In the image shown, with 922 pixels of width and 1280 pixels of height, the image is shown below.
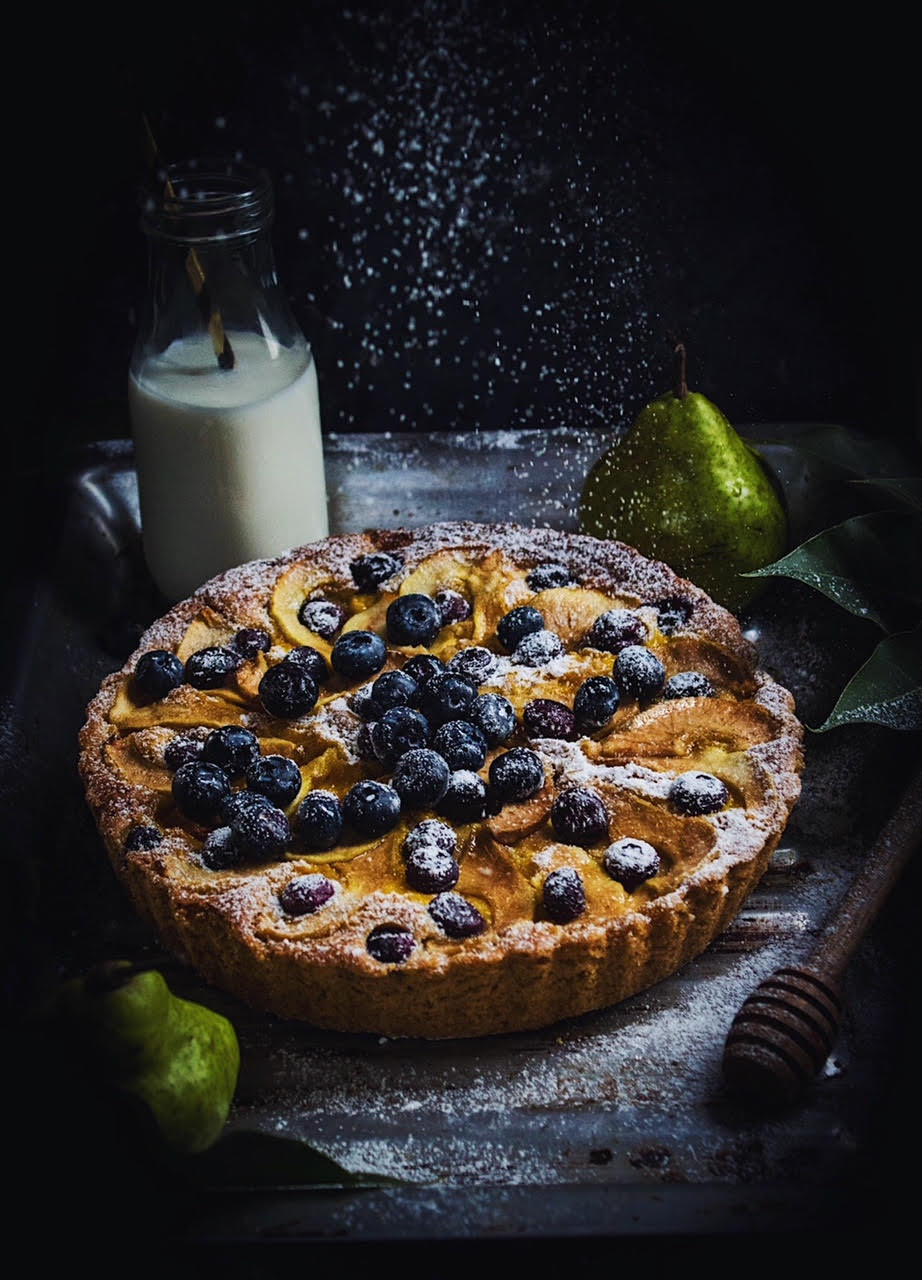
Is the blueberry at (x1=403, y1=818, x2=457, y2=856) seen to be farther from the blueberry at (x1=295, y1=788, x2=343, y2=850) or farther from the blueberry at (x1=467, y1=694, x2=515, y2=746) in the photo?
the blueberry at (x1=467, y1=694, x2=515, y2=746)

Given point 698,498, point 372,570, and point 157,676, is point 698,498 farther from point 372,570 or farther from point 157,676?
point 157,676

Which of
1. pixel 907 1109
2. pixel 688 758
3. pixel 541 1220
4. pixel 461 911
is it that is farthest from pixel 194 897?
pixel 907 1109

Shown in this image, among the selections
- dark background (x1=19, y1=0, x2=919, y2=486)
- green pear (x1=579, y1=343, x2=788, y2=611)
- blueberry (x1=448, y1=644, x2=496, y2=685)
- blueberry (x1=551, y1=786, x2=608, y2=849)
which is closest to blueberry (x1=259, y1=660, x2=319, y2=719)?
blueberry (x1=448, y1=644, x2=496, y2=685)

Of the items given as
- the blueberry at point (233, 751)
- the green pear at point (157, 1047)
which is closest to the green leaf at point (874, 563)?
the blueberry at point (233, 751)

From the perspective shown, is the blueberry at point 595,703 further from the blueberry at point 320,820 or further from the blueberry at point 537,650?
the blueberry at point 320,820

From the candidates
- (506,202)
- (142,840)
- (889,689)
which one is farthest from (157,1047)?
(506,202)

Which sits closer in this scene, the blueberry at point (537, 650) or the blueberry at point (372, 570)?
the blueberry at point (537, 650)
